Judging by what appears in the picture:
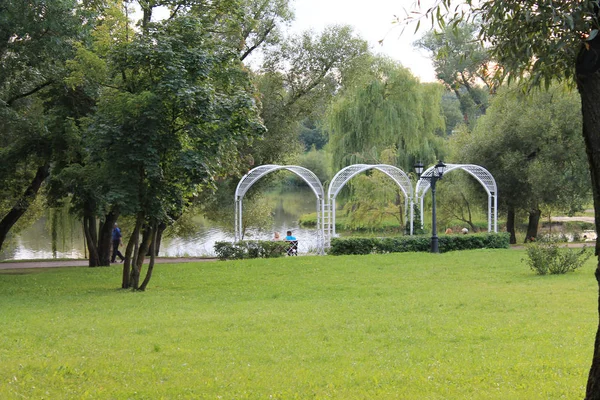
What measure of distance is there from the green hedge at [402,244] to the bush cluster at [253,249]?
5.78ft

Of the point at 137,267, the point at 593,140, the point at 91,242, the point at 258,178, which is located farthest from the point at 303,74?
the point at 593,140

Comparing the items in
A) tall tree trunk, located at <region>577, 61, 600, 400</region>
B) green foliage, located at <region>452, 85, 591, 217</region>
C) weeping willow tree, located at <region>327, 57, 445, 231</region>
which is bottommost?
tall tree trunk, located at <region>577, 61, 600, 400</region>

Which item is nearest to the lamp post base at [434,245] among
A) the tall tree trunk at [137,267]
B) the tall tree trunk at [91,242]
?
the tall tree trunk at [137,267]

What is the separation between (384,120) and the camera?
108 feet

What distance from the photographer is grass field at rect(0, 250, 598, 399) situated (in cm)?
561

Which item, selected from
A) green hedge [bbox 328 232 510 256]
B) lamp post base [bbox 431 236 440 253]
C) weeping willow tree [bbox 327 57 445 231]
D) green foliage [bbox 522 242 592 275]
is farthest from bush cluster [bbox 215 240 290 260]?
weeping willow tree [bbox 327 57 445 231]

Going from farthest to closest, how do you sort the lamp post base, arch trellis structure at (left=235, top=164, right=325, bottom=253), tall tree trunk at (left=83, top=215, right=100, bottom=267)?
1. arch trellis structure at (left=235, top=164, right=325, bottom=253)
2. the lamp post base
3. tall tree trunk at (left=83, top=215, right=100, bottom=267)

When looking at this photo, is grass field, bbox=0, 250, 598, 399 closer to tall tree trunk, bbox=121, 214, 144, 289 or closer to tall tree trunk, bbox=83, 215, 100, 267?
tall tree trunk, bbox=121, 214, 144, 289

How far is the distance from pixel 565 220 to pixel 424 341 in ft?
112

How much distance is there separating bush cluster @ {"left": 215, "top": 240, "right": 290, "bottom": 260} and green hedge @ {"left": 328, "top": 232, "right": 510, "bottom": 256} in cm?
176

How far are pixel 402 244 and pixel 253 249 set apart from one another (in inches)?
189

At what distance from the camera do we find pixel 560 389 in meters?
5.29

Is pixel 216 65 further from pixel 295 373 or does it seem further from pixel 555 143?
pixel 555 143

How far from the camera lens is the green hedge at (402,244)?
2134 centimetres
